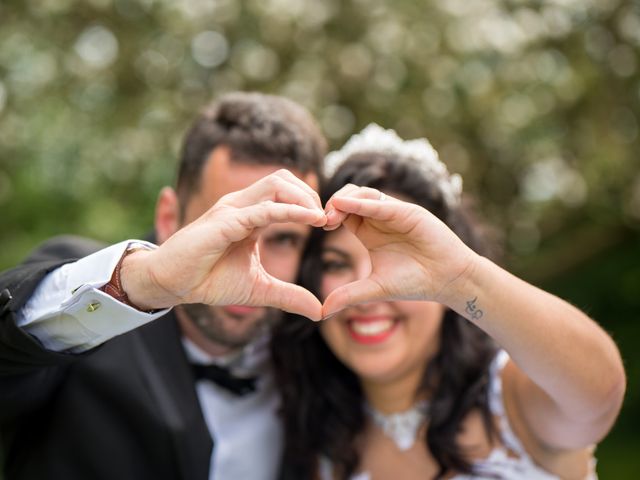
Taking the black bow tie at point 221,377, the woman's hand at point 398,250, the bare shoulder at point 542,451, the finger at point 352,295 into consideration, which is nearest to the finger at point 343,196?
the woman's hand at point 398,250

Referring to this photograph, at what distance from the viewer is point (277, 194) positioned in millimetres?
1800

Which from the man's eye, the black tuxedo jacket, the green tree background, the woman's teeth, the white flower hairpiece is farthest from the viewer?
the green tree background

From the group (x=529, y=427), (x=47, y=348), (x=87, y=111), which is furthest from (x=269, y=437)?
(x=87, y=111)

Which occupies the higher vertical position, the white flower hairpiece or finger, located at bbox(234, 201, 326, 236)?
finger, located at bbox(234, 201, 326, 236)

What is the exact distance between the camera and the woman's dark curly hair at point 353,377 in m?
2.73

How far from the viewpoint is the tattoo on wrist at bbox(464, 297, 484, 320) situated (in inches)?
75.4

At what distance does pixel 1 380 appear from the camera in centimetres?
216

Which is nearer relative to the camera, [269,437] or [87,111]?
[269,437]

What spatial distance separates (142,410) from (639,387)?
617cm

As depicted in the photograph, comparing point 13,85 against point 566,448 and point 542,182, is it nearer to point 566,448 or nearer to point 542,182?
point 542,182

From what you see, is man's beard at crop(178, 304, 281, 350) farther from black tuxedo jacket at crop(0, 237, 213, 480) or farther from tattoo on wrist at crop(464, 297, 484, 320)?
tattoo on wrist at crop(464, 297, 484, 320)

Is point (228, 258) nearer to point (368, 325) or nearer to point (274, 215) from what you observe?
point (274, 215)

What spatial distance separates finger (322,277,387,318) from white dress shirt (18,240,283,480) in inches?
16.5

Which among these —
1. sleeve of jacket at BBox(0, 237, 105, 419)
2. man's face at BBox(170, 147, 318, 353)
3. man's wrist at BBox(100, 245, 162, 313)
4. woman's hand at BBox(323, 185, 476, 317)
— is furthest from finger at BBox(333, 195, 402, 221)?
man's face at BBox(170, 147, 318, 353)
